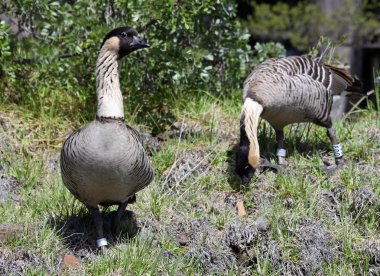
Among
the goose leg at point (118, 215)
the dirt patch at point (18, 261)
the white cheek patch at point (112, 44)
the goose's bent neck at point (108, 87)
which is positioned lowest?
the dirt patch at point (18, 261)

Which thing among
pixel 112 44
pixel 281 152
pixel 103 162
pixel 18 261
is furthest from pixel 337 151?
pixel 18 261

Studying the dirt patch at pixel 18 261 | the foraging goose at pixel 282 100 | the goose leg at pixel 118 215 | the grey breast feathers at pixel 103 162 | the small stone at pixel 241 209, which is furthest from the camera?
the foraging goose at pixel 282 100

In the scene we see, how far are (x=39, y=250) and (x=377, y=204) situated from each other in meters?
2.80

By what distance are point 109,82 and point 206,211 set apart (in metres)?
1.63

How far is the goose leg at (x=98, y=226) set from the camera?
4871 mm

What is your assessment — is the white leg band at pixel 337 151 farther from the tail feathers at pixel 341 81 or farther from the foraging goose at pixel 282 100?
the tail feathers at pixel 341 81

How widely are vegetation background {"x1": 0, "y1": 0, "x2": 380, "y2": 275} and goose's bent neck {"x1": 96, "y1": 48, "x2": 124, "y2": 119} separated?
1015 mm

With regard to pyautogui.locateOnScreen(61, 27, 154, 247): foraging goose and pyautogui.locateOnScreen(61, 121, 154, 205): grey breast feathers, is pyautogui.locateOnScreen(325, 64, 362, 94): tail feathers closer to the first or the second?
pyautogui.locateOnScreen(61, 27, 154, 247): foraging goose

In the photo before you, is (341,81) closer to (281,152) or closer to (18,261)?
(281,152)

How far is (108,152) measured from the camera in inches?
171

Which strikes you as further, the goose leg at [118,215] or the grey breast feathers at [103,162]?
the goose leg at [118,215]

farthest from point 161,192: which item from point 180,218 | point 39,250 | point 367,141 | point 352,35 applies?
point 352,35

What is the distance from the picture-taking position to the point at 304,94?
20.5ft

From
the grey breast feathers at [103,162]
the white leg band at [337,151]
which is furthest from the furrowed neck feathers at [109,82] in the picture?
the white leg band at [337,151]
